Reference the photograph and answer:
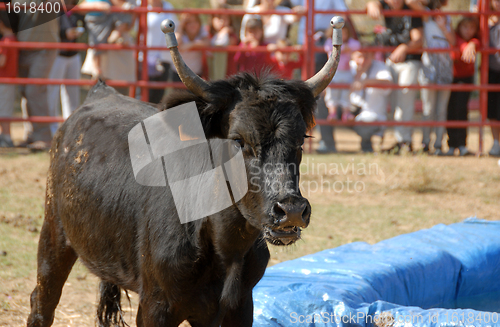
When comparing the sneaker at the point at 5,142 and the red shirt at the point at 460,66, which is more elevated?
the red shirt at the point at 460,66

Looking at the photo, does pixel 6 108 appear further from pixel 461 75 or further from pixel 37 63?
pixel 461 75

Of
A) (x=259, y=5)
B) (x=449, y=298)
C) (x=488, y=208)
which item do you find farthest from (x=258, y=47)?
(x=449, y=298)

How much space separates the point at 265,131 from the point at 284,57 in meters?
6.90

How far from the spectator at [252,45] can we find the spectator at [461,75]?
3.03 m

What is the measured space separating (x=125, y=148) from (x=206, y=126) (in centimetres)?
65

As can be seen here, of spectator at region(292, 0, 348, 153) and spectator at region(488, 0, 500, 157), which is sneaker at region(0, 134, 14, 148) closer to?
spectator at region(292, 0, 348, 153)

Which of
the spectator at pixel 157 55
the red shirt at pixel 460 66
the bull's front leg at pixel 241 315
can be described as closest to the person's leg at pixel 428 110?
the red shirt at pixel 460 66

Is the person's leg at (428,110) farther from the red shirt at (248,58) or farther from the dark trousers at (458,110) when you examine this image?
the red shirt at (248,58)

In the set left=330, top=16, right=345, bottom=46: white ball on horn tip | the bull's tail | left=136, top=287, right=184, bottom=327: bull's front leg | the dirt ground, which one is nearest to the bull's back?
left=136, top=287, right=184, bottom=327: bull's front leg

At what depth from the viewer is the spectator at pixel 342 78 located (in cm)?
873

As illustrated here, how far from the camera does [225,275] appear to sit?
268 centimetres

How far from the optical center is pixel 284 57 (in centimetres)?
916

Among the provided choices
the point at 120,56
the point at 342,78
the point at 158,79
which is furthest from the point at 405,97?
the point at 120,56

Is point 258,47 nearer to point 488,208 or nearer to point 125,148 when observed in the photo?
point 488,208
